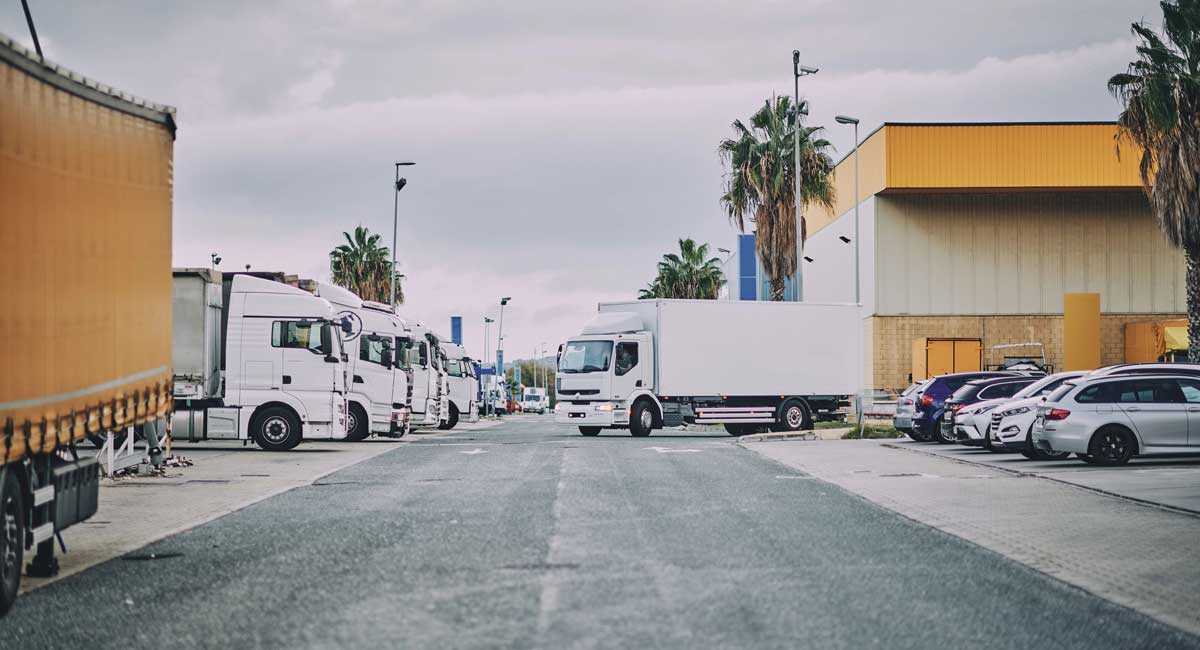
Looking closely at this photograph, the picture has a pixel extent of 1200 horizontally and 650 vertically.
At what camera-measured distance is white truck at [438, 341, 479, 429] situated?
1725 inches

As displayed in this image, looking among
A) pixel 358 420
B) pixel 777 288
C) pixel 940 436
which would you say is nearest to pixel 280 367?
pixel 358 420

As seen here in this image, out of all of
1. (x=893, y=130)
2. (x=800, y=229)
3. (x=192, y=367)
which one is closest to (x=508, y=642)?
(x=192, y=367)

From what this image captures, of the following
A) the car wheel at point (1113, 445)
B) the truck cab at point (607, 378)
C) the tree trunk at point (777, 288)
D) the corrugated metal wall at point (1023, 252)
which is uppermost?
the corrugated metal wall at point (1023, 252)

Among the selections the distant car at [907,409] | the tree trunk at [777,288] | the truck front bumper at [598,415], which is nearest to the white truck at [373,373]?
the truck front bumper at [598,415]

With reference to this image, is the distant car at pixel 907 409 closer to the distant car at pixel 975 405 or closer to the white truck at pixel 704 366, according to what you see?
the distant car at pixel 975 405

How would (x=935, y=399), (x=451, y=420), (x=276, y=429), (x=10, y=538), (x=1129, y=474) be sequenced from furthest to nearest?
(x=451, y=420), (x=935, y=399), (x=276, y=429), (x=1129, y=474), (x=10, y=538)

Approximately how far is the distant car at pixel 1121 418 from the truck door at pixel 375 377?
15.6 m

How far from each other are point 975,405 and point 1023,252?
33267mm

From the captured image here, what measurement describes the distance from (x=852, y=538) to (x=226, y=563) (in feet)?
17.3

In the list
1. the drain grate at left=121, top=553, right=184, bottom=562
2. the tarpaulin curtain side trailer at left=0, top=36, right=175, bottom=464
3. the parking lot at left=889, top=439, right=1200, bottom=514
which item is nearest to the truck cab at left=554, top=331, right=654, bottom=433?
the parking lot at left=889, top=439, right=1200, bottom=514

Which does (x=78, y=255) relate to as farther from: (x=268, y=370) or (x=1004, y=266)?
(x=1004, y=266)

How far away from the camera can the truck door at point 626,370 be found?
34156mm

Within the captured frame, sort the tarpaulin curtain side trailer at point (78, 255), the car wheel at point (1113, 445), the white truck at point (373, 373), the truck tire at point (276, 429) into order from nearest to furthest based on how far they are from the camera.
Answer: the tarpaulin curtain side trailer at point (78, 255), the car wheel at point (1113, 445), the truck tire at point (276, 429), the white truck at point (373, 373)

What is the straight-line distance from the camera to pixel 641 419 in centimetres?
3459
